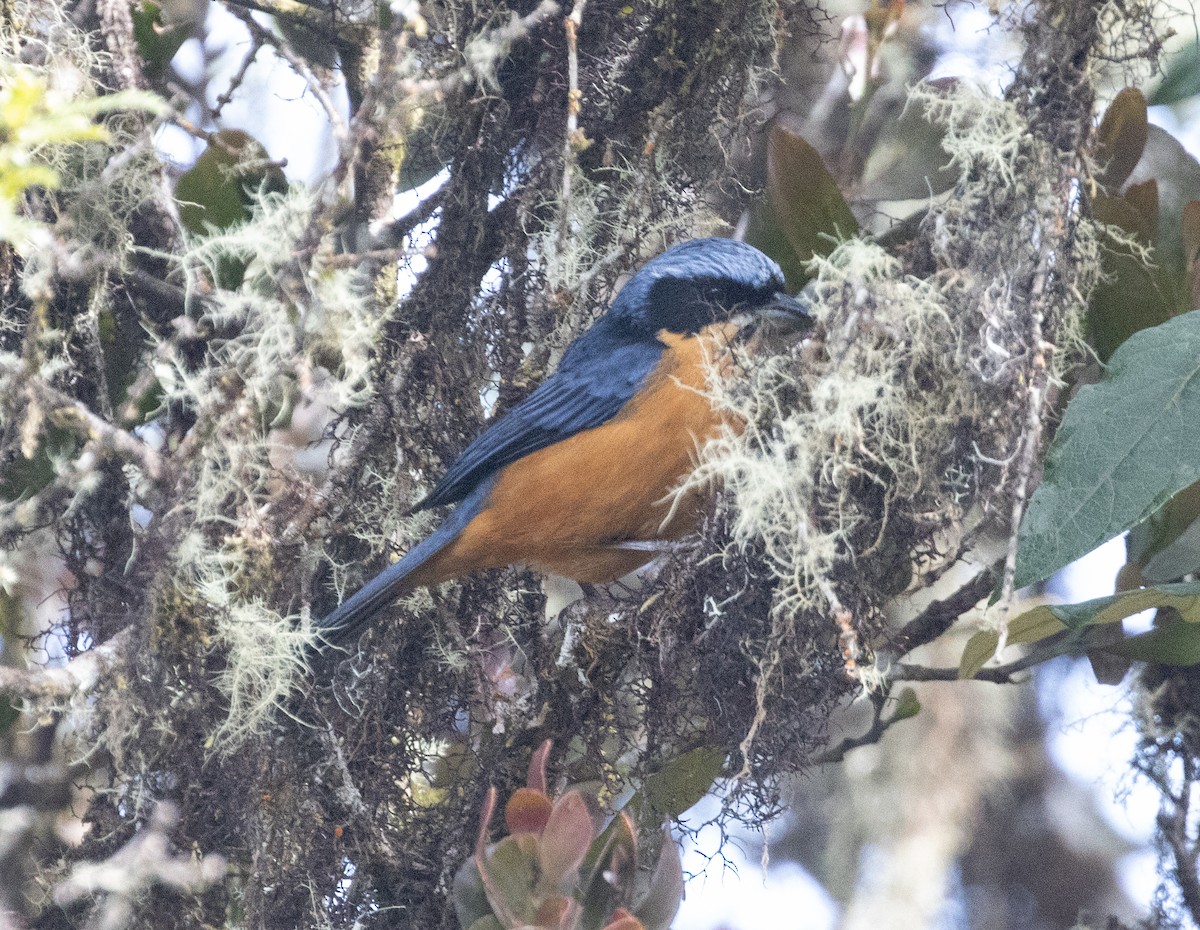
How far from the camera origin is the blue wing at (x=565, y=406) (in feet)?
9.20

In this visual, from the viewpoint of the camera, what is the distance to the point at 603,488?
3012 mm

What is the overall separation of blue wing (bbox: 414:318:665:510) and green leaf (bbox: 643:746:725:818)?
0.81 m

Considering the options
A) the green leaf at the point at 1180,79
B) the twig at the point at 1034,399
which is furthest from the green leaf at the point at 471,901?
the green leaf at the point at 1180,79

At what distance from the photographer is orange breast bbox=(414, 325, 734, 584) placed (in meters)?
2.94

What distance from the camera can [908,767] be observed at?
12.3ft

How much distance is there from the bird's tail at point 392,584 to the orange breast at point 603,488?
0.07 meters

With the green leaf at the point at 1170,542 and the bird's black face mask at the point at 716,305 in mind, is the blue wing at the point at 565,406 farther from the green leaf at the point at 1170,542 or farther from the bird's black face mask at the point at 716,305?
the green leaf at the point at 1170,542

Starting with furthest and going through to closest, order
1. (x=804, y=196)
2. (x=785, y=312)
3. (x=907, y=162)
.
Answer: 1. (x=785, y=312)
2. (x=907, y=162)
3. (x=804, y=196)

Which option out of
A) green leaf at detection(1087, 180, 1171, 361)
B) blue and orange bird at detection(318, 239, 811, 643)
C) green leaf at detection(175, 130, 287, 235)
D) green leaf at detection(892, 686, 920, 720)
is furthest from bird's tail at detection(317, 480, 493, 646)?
green leaf at detection(1087, 180, 1171, 361)

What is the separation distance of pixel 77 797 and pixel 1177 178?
288cm

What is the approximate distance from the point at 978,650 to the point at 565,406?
112 centimetres

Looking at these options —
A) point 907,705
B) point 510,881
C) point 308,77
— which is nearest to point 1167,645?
point 907,705

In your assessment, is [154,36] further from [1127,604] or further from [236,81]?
[1127,604]

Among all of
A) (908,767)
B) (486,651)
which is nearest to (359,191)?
(486,651)
